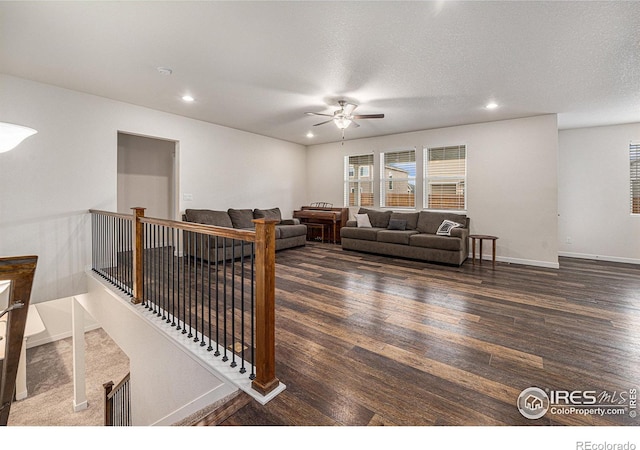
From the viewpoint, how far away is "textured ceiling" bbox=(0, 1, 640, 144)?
2240 millimetres

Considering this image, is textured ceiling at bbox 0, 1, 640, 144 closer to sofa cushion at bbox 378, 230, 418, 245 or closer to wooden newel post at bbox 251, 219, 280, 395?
wooden newel post at bbox 251, 219, 280, 395

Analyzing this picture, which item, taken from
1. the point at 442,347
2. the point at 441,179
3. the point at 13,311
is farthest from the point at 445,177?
the point at 13,311

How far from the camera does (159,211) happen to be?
6.22 metres

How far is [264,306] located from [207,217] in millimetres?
3895

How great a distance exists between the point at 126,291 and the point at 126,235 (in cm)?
→ 66

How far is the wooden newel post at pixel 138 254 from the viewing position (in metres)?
2.95

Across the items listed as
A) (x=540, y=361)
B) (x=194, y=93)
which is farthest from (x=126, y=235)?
(x=540, y=361)

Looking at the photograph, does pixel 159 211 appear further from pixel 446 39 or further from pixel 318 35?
pixel 446 39

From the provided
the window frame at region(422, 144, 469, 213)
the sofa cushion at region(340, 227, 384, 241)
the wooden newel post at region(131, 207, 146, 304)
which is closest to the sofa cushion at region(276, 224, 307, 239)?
the sofa cushion at region(340, 227, 384, 241)

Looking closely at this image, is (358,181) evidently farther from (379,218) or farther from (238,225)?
(238,225)

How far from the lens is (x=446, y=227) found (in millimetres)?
5340

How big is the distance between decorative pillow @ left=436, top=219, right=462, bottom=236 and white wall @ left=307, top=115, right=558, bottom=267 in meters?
0.63

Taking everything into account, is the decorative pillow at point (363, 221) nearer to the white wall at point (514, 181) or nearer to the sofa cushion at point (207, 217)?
the white wall at point (514, 181)

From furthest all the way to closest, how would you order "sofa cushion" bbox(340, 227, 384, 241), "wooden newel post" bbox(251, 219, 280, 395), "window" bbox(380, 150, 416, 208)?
"window" bbox(380, 150, 416, 208), "sofa cushion" bbox(340, 227, 384, 241), "wooden newel post" bbox(251, 219, 280, 395)
